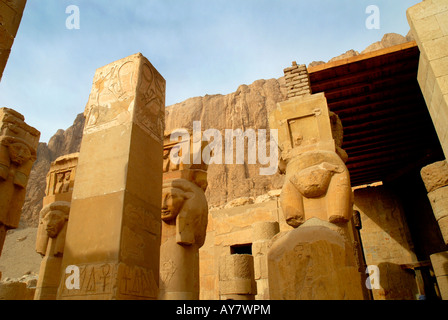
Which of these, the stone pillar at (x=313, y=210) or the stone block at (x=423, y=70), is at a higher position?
the stone block at (x=423, y=70)

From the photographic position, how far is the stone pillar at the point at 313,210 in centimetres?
263

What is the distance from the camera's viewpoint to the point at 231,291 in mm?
7812

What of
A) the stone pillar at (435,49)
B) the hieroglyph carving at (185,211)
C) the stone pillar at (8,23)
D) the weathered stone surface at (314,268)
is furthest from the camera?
the stone pillar at (435,49)

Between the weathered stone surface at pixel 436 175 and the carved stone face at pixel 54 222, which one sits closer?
the weathered stone surface at pixel 436 175

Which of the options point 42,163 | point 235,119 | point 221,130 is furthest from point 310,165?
point 42,163

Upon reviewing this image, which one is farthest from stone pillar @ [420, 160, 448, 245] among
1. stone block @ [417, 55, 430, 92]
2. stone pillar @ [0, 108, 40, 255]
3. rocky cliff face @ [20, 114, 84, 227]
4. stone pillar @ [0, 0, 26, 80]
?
rocky cliff face @ [20, 114, 84, 227]

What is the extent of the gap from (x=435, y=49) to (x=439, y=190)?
7.63ft

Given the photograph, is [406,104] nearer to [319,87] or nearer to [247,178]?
[319,87]

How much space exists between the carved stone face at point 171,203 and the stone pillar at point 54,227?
92.0 inches

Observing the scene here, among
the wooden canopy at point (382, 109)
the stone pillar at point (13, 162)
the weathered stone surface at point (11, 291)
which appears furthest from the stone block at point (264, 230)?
the stone pillar at point (13, 162)

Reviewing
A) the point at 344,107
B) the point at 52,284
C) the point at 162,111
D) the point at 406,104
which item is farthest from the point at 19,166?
the point at 406,104

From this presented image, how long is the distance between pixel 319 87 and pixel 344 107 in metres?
1.08

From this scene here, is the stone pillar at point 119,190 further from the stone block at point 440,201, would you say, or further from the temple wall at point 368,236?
the temple wall at point 368,236

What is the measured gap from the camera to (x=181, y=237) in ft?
14.2
